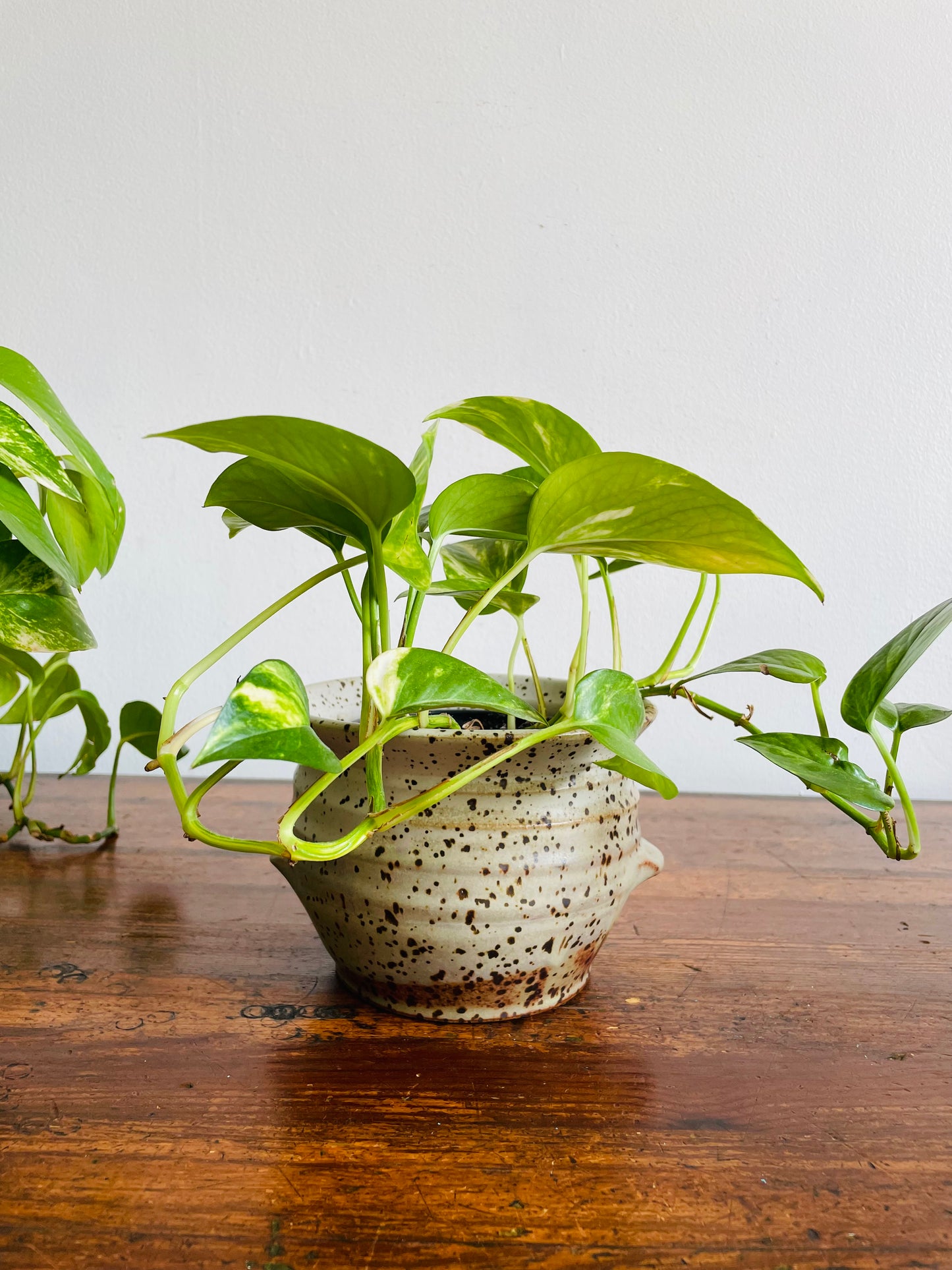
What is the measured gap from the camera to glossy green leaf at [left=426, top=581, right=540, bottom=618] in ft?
1.40

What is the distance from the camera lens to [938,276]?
109 cm

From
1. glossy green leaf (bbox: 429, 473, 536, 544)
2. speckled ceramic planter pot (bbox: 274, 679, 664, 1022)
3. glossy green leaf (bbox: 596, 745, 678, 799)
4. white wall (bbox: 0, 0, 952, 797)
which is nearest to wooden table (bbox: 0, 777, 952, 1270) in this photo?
speckled ceramic planter pot (bbox: 274, 679, 664, 1022)

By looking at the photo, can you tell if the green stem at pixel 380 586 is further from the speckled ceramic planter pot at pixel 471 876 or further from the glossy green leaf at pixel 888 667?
the glossy green leaf at pixel 888 667

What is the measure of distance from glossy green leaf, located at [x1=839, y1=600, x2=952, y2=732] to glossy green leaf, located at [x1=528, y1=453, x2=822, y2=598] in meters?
0.10

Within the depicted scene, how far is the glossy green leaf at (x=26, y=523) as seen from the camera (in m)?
0.37

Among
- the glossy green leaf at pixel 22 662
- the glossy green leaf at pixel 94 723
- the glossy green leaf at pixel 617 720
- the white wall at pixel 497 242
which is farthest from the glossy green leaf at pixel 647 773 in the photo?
the white wall at pixel 497 242

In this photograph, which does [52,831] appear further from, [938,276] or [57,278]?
[938,276]

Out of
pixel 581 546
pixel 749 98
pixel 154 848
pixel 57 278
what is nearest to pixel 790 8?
pixel 749 98

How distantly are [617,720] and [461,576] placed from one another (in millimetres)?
140

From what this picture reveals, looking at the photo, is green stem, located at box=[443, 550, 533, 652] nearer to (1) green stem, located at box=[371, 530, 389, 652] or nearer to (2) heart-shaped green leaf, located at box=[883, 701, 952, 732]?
(1) green stem, located at box=[371, 530, 389, 652]

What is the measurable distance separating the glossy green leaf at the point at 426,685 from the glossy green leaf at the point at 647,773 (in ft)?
0.16

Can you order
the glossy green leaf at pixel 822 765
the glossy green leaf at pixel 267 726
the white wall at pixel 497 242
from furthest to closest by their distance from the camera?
→ the white wall at pixel 497 242 < the glossy green leaf at pixel 822 765 < the glossy green leaf at pixel 267 726

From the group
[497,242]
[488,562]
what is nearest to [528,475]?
[488,562]

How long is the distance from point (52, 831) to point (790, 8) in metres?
1.14
